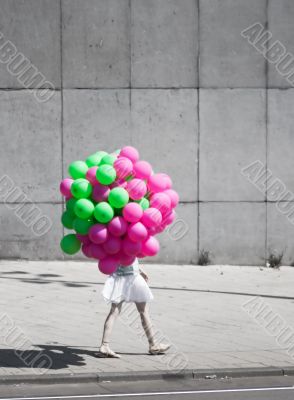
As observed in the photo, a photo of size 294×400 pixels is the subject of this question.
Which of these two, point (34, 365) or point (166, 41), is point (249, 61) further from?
point (34, 365)

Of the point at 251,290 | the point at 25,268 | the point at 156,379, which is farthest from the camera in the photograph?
the point at 25,268

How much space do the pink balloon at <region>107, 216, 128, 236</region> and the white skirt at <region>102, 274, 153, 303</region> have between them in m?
1.04

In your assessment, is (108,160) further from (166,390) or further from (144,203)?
(166,390)

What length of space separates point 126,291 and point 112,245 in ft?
3.41

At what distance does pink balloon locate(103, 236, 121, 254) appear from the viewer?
9344 millimetres

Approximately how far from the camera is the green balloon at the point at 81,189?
949 centimetres

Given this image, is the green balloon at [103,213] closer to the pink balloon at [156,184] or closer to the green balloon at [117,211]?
the green balloon at [117,211]

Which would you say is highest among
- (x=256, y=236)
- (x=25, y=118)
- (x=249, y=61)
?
(x=249, y=61)

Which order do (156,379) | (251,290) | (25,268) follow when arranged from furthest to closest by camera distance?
(25,268) < (251,290) < (156,379)

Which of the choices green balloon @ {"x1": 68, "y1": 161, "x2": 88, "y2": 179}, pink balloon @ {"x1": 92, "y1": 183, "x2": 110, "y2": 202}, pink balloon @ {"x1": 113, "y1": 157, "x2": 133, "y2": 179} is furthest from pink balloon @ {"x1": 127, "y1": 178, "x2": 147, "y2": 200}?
green balloon @ {"x1": 68, "y1": 161, "x2": 88, "y2": 179}

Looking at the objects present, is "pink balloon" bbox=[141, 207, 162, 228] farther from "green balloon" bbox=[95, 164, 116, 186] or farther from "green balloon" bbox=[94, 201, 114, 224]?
"green balloon" bbox=[95, 164, 116, 186]

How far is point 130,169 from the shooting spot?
954 cm

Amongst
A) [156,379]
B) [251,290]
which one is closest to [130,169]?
[156,379]

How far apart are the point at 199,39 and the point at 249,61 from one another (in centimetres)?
103
